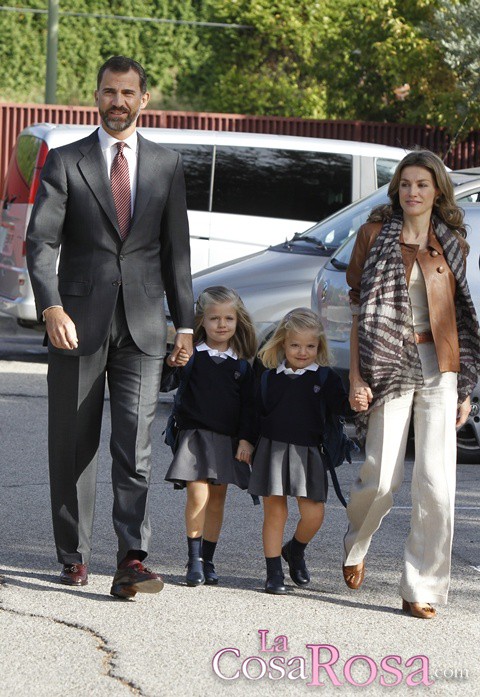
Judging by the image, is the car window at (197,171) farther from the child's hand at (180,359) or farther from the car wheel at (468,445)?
the child's hand at (180,359)

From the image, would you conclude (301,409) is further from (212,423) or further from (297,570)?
(297,570)

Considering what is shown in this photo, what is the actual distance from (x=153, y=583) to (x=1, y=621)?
63 cm

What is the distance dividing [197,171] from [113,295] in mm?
8497

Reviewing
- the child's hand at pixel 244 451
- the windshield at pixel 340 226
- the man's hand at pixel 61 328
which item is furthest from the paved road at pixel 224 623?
the windshield at pixel 340 226

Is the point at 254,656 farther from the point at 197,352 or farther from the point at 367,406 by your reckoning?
the point at 197,352

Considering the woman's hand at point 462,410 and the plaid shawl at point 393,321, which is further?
the woman's hand at point 462,410

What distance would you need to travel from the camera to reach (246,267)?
10.6 m

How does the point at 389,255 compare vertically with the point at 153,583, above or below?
above

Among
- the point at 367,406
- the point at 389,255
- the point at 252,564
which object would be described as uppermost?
the point at 389,255

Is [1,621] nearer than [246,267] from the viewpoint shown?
Yes

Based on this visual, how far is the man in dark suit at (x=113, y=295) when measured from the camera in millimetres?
5500

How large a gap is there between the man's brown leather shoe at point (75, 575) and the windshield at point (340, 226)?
A: 5.34 meters

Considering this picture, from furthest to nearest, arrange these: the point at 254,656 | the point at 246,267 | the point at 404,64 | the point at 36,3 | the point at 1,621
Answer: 1. the point at 36,3
2. the point at 404,64
3. the point at 246,267
4. the point at 1,621
5. the point at 254,656

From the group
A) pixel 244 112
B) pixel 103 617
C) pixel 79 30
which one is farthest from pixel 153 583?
pixel 79 30
